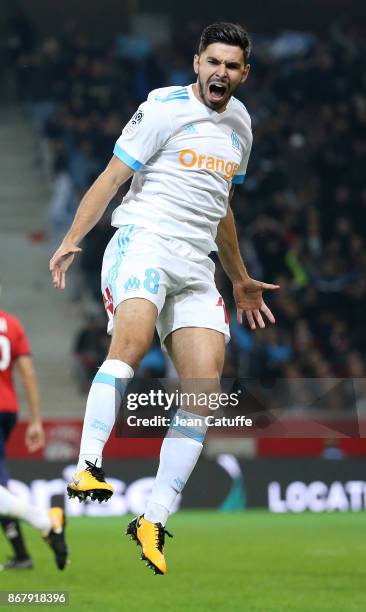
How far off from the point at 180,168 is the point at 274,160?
14.6m

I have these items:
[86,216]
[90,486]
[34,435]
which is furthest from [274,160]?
[90,486]

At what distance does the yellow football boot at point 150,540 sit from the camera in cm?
570

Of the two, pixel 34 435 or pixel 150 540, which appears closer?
pixel 150 540

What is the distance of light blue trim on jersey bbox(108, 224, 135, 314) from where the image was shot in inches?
236

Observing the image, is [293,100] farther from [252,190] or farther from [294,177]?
[252,190]

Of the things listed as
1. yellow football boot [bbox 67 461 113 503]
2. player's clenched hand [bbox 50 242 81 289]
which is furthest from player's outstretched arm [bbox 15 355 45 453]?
yellow football boot [bbox 67 461 113 503]

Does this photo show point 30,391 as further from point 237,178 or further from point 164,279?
point 164,279

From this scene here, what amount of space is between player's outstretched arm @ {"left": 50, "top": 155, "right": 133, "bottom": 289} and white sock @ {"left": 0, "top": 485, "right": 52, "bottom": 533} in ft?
10.2

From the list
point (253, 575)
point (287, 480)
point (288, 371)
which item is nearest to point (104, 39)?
point (288, 371)

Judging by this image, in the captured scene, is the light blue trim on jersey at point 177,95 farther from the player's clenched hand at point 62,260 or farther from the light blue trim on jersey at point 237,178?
the player's clenched hand at point 62,260

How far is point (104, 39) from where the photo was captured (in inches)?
974

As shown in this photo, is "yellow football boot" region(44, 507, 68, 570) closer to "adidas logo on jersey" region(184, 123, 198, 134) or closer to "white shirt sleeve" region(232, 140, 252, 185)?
"white shirt sleeve" region(232, 140, 252, 185)

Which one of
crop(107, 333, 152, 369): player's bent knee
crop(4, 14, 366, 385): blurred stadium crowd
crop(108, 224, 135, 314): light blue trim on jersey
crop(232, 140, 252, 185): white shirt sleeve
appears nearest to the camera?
crop(107, 333, 152, 369): player's bent knee

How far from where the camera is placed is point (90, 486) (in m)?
5.40
